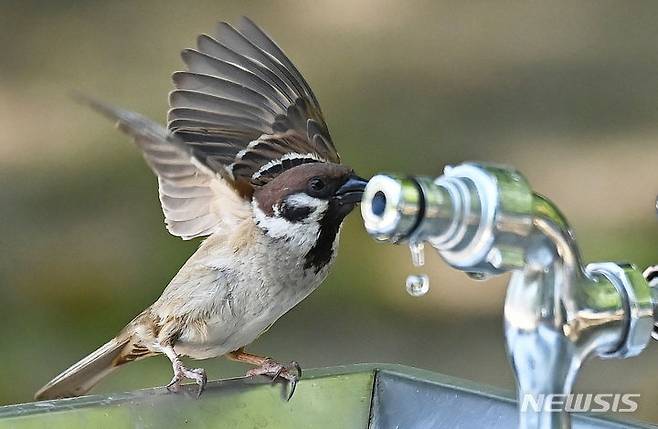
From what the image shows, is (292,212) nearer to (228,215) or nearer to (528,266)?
(228,215)

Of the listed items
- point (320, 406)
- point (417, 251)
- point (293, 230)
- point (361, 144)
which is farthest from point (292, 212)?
point (361, 144)

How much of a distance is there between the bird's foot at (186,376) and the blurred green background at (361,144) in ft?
3.13

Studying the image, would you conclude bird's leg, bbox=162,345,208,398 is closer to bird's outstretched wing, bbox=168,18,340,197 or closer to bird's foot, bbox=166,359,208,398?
bird's foot, bbox=166,359,208,398

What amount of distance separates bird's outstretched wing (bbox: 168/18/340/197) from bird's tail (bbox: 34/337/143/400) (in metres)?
0.22

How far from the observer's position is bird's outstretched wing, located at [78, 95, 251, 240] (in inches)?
40.2

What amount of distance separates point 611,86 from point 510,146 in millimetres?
191

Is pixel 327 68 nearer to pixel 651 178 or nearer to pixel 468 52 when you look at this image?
pixel 468 52

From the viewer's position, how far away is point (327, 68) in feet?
6.15

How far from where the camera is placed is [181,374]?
0.94m

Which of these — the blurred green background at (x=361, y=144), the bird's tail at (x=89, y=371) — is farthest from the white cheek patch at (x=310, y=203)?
the blurred green background at (x=361, y=144)

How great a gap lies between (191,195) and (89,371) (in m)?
0.22

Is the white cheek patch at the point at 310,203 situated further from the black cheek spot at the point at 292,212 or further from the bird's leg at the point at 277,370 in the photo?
the bird's leg at the point at 277,370

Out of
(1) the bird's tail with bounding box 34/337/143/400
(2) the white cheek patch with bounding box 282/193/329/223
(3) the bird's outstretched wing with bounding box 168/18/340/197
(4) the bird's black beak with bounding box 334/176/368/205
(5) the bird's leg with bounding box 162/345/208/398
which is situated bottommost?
(1) the bird's tail with bounding box 34/337/143/400

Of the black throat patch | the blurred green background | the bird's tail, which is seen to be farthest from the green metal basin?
the blurred green background
